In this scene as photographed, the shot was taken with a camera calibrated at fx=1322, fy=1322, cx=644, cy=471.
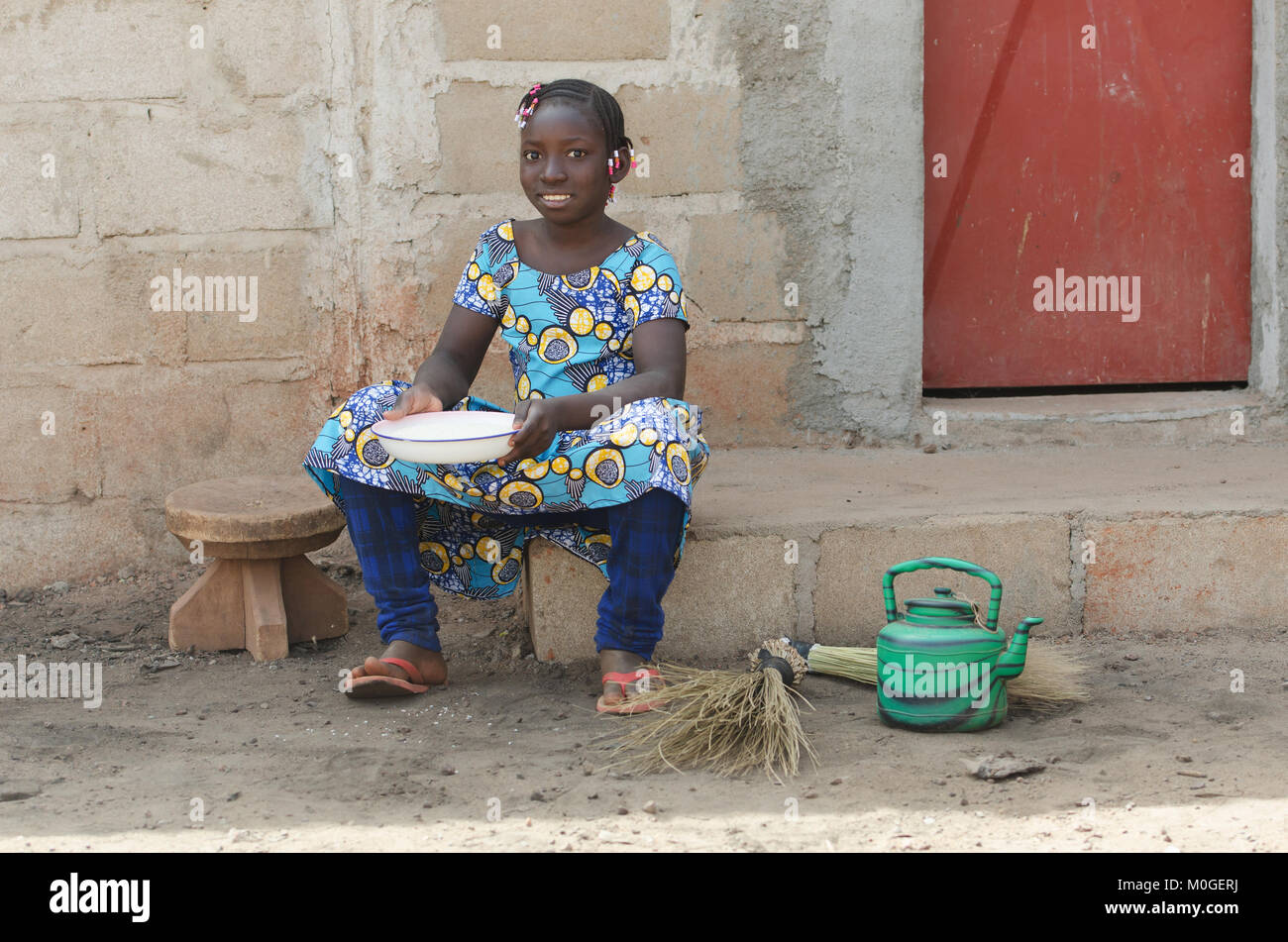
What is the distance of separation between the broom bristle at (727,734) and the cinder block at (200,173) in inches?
76.6

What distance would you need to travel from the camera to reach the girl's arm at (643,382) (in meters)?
2.76

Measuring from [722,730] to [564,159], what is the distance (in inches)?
50.0

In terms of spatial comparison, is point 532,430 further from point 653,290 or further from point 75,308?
point 75,308

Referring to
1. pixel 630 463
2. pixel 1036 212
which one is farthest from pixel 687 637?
pixel 1036 212

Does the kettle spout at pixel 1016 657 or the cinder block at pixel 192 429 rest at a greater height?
the cinder block at pixel 192 429

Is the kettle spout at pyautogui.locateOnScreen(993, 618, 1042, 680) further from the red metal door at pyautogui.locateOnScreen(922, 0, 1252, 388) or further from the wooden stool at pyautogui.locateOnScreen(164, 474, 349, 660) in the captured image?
the red metal door at pyautogui.locateOnScreen(922, 0, 1252, 388)

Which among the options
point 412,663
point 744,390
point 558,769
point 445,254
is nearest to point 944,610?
point 558,769

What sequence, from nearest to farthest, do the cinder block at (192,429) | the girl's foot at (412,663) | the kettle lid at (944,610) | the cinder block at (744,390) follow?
the kettle lid at (944,610), the girl's foot at (412,663), the cinder block at (192,429), the cinder block at (744,390)

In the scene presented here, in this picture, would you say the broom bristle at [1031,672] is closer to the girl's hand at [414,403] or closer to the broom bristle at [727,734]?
the broom bristle at [727,734]

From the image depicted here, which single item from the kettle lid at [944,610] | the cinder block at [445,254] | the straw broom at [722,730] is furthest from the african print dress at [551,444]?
the cinder block at [445,254]

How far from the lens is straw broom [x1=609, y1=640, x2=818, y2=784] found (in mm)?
2514

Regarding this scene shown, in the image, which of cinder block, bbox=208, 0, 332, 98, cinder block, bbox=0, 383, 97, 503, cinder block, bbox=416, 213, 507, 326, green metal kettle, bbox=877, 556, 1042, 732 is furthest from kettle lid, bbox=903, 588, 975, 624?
cinder block, bbox=0, 383, 97, 503

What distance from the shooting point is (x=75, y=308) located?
3734 mm

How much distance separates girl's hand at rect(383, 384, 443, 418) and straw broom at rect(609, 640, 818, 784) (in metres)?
0.76
